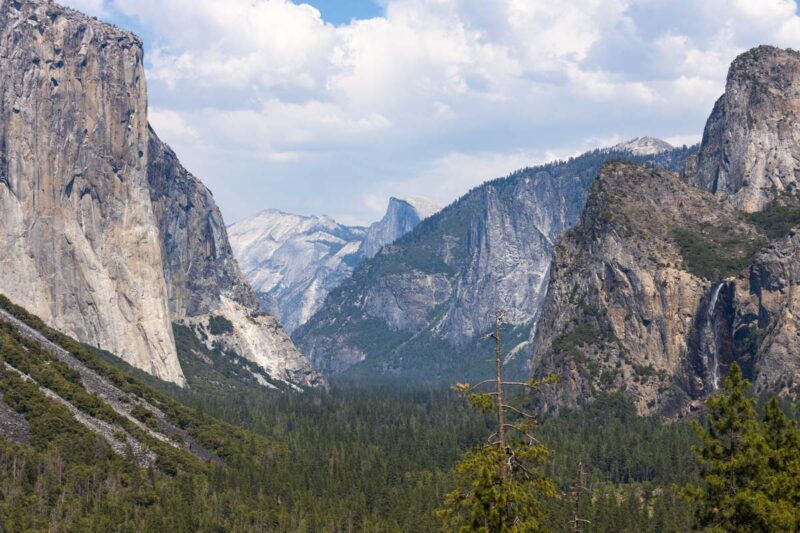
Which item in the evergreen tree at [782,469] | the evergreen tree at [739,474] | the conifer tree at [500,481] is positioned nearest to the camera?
the conifer tree at [500,481]

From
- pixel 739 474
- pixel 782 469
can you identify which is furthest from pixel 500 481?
pixel 782 469

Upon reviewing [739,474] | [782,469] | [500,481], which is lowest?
[782,469]

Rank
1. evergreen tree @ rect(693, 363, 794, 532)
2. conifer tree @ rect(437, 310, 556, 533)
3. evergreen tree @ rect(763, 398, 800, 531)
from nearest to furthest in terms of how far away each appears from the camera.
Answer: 1. conifer tree @ rect(437, 310, 556, 533)
2. evergreen tree @ rect(763, 398, 800, 531)
3. evergreen tree @ rect(693, 363, 794, 532)

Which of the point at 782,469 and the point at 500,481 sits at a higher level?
the point at 500,481

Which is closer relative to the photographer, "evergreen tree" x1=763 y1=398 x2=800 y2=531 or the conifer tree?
the conifer tree

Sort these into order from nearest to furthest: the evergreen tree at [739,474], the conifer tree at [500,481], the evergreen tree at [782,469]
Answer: the conifer tree at [500,481] < the evergreen tree at [782,469] < the evergreen tree at [739,474]

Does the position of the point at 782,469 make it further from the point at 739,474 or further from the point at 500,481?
the point at 500,481

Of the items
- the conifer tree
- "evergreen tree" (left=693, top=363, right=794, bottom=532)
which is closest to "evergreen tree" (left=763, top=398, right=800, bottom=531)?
"evergreen tree" (left=693, top=363, right=794, bottom=532)

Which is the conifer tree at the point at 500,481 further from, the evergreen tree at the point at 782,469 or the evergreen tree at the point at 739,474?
the evergreen tree at the point at 782,469

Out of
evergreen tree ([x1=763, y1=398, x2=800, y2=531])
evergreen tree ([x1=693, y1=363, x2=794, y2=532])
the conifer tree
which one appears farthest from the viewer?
evergreen tree ([x1=693, y1=363, x2=794, y2=532])

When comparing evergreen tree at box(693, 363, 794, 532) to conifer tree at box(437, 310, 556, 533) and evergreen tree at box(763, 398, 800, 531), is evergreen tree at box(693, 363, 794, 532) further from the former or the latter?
conifer tree at box(437, 310, 556, 533)

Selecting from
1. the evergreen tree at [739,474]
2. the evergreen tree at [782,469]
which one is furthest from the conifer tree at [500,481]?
the evergreen tree at [782,469]

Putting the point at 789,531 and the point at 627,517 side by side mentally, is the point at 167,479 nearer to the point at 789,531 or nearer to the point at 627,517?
the point at 627,517

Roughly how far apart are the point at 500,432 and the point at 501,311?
685cm
